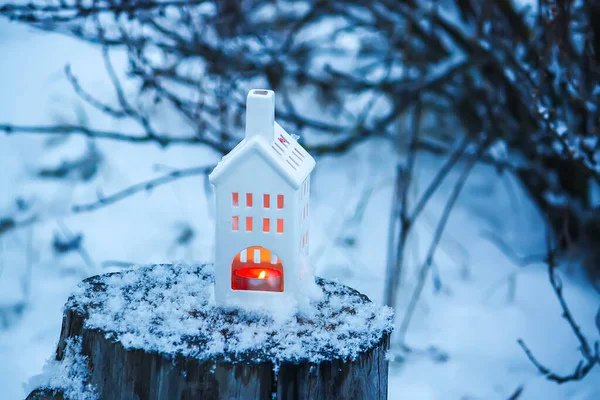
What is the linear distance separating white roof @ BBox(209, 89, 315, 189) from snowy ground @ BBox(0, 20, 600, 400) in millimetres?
2029

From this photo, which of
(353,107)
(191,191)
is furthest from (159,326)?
(353,107)

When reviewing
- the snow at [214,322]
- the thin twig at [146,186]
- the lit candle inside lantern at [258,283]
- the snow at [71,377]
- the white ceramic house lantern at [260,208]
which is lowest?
the snow at [71,377]

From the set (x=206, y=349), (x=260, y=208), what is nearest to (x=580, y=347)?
(x=260, y=208)

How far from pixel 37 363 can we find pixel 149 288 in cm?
181

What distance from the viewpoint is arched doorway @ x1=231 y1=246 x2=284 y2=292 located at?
1965 millimetres

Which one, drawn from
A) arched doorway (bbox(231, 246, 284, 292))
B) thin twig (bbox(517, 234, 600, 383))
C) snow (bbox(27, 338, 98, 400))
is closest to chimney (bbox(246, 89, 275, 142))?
arched doorway (bbox(231, 246, 284, 292))

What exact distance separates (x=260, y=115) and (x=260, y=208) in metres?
0.26

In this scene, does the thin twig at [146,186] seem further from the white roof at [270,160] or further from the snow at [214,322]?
the white roof at [270,160]

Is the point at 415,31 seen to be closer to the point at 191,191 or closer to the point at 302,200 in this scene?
the point at 191,191

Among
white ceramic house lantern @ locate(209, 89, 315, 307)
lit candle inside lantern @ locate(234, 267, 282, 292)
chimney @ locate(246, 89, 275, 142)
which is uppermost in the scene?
chimney @ locate(246, 89, 275, 142)

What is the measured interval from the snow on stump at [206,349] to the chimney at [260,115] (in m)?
0.52

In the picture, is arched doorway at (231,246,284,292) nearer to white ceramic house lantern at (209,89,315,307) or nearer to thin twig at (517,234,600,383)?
Answer: white ceramic house lantern at (209,89,315,307)

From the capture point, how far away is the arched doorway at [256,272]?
1965 mm

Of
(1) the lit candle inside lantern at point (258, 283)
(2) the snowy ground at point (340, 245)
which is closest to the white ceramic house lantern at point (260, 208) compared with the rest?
(1) the lit candle inside lantern at point (258, 283)
